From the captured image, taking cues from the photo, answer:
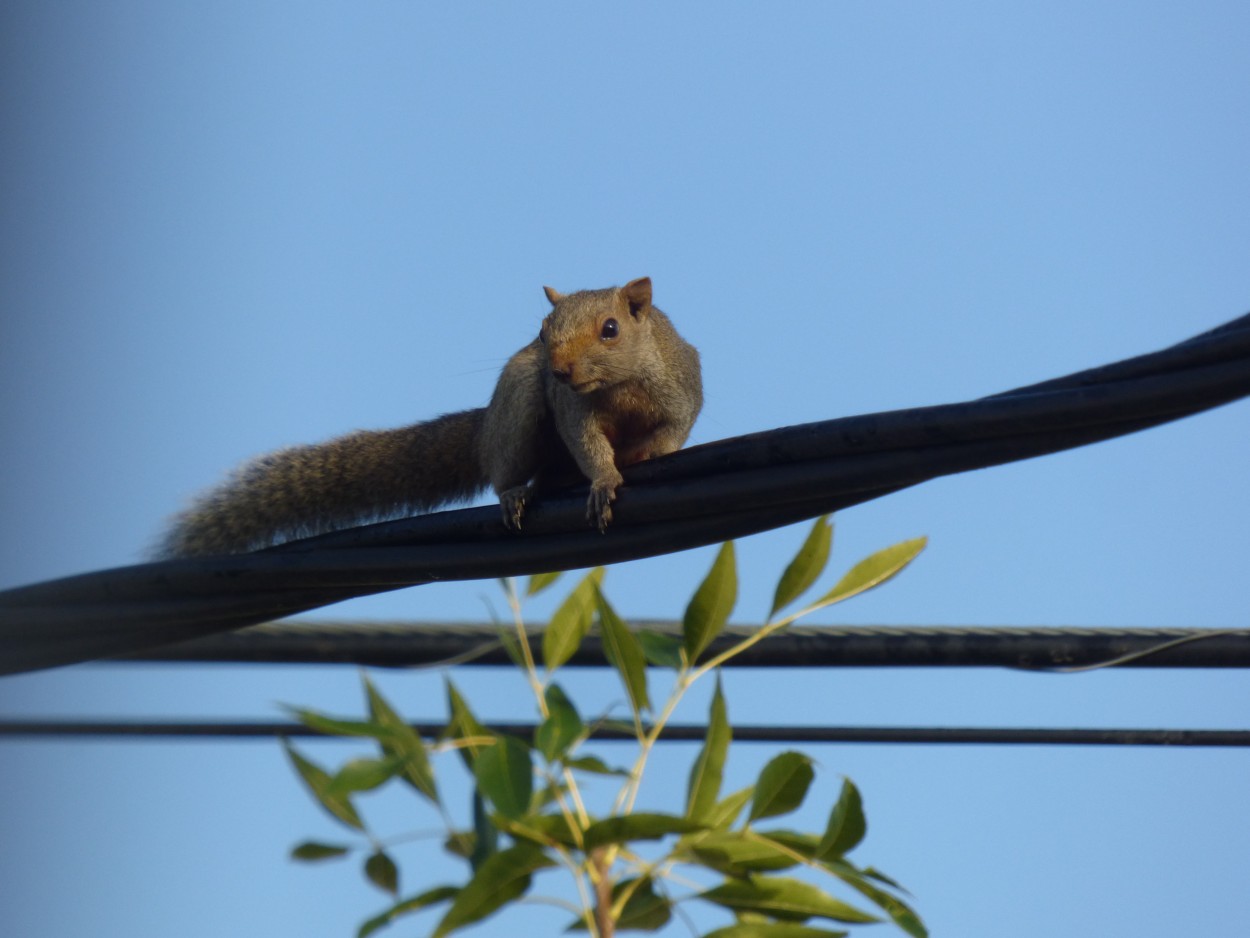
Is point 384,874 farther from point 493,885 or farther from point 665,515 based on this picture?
point 665,515

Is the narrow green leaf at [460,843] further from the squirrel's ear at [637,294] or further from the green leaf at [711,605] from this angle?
the squirrel's ear at [637,294]

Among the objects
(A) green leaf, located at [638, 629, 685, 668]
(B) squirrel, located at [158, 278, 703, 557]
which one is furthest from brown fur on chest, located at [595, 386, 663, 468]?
(A) green leaf, located at [638, 629, 685, 668]

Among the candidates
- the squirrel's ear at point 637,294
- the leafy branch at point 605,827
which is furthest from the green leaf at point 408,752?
the squirrel's ear at point 637,294

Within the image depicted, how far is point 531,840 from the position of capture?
175cm

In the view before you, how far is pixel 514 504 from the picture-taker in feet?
7.96

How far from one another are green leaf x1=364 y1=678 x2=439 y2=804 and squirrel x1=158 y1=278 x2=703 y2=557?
2.65 feet

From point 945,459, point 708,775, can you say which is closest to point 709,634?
point 708,775

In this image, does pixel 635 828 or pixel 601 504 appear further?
pixel 601 504

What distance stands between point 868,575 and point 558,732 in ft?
2.12

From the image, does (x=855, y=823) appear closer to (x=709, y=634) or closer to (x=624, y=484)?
(x=709, y=634)

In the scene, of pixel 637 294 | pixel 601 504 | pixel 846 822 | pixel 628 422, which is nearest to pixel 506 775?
pixel 846 822

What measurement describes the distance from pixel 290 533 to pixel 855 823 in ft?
5.13

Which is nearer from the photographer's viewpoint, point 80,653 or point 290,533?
point 80,653

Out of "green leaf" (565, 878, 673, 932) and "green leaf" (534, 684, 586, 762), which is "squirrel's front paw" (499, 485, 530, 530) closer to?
"green leaf" (534, 684, 586, 762)
